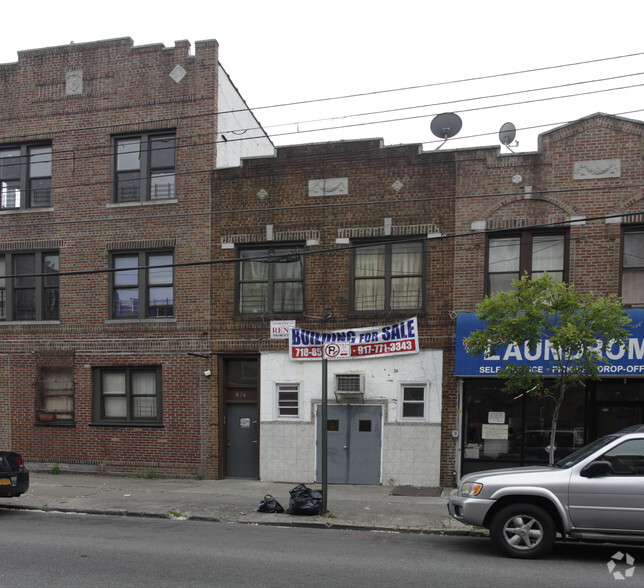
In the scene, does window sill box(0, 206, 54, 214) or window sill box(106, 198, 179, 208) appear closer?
window sill box(106, 198, 179, 208)

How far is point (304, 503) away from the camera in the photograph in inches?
438

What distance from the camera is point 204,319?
15375mm

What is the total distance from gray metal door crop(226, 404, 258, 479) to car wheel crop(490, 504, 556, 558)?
26.7ft

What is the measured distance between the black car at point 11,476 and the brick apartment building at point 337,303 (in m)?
4.93

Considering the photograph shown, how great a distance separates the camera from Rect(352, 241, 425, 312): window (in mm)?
14391

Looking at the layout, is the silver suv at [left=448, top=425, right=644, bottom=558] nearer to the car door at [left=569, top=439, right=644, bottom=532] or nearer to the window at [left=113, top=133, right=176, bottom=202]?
the car door at [left=569, top=439, right=644, bottom=532]

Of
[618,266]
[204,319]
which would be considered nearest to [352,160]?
[204,319]

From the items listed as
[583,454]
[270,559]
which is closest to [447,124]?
[583,454]

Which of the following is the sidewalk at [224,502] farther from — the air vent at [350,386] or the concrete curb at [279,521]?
the air vent at [350,386]

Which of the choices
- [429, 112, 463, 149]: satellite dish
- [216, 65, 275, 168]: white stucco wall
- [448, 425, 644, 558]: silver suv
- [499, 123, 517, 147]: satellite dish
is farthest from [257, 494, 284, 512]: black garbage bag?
[499, 123, 517, 147]: satellite dish

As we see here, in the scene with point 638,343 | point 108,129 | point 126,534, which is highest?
point 108,129

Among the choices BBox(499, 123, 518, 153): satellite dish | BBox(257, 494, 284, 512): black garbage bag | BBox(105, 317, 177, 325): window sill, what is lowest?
BBox(257, 494, 284, 512): black garbage bag

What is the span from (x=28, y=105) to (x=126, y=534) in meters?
12.4

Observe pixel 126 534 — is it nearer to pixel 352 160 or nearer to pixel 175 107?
pixel 352 160
